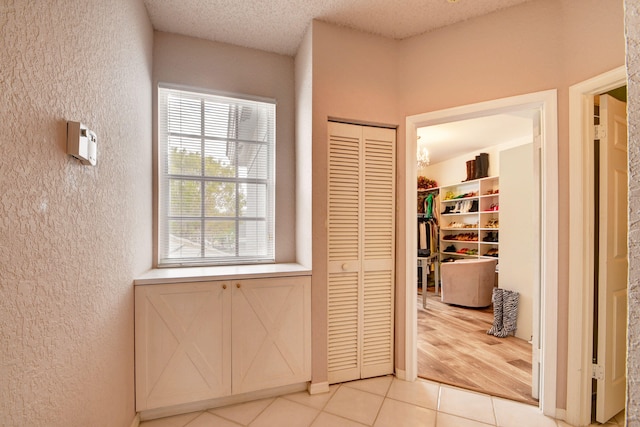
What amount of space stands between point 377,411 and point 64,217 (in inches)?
83.2

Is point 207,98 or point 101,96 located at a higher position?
point 207,98

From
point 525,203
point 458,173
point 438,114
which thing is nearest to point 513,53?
point 438,114

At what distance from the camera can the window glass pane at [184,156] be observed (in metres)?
2.38

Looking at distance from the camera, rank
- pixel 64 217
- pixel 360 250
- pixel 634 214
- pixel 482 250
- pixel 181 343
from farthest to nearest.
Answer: pixel 482 250 → pixel 360 250 → pixel 181 343 → pixel 64 217 → pixel 634 214

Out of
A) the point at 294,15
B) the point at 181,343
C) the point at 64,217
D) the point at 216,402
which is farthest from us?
the point at 294,15

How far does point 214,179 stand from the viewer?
2.48 m

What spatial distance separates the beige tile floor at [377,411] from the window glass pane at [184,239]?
3.77ft

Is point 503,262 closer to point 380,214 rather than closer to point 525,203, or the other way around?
point 525,203

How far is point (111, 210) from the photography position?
1443mm

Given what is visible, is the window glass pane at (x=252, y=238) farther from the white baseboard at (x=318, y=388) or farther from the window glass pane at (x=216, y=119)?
the white baseboard at (x=318, y=388)

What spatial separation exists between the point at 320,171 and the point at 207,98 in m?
1.20

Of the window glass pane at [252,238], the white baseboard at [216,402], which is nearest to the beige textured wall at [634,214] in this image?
the white baseboard at [216,402]

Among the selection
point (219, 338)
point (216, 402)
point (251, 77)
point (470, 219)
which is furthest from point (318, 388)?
point (470, 219)

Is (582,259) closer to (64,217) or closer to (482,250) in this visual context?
(64,217)
